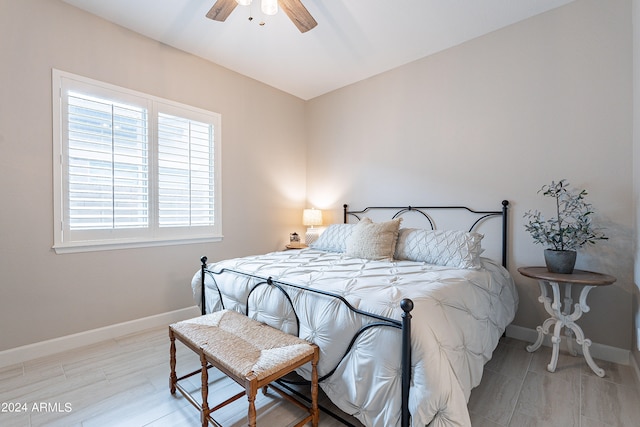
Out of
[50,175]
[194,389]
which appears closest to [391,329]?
[194,389]

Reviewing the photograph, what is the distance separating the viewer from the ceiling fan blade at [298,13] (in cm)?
191

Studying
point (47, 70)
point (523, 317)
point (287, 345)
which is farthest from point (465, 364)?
point (47, 70)

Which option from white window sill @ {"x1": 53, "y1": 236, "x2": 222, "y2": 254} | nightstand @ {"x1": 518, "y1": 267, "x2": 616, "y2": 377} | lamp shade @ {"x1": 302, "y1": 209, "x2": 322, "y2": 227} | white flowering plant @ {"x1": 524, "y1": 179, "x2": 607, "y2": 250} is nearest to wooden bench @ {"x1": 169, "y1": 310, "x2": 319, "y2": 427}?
white window sill @ {"x1": 53, "y1": 236, "x2": 222, "y2": 254}

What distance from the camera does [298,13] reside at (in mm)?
1990

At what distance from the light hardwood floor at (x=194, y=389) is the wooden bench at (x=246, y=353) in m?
0.14

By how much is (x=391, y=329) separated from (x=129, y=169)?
2.71 m

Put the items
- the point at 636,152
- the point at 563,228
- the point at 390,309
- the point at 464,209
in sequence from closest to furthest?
the point at 390,309 → the point at 636,152 → the point at 563,228 → the point at 464,209

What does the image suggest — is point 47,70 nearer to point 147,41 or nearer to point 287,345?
point 147,41

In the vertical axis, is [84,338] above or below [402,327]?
below

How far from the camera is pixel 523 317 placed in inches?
103

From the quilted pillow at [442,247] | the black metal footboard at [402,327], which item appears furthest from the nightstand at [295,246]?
the black metal footboard at [402,327]

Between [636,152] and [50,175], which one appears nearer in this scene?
[636,152]

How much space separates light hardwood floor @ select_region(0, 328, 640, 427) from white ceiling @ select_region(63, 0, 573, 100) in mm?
2861

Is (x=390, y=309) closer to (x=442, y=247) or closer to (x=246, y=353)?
(x=246, y=353)
